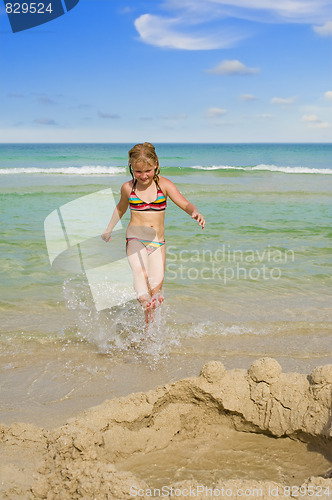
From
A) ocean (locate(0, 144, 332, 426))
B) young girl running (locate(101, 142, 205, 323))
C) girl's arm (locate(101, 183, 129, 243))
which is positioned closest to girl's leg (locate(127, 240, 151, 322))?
young girl running (locate(101, 142, 205, 323))

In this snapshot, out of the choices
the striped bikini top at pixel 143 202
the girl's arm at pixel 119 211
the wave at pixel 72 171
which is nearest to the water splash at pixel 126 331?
the girl's arm at pixel 119 211

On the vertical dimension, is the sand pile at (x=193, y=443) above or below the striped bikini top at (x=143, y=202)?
below

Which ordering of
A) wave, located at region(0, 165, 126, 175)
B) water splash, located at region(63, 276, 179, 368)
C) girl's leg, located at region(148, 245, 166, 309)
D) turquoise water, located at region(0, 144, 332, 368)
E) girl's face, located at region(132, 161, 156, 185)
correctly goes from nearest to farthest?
1. girl's face, located at region(132, 161, 156, 185)
2. water splash, located at region(63, 276, 179, 368)
3. girl's leg, located at region(148, 245, 166, 309)
4. turquoise water, located at region(0, 144, 332, 368)
5. wave, located at region(0, 165, 126, 175)

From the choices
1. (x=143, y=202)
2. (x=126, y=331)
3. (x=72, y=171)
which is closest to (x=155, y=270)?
(x=143, y=202)

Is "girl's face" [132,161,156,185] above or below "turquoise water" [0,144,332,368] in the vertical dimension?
above

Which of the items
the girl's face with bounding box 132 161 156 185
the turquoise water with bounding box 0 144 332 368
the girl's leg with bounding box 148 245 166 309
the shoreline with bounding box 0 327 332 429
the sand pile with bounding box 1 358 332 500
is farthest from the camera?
the turquoise water with bounding box 0 144 332 368

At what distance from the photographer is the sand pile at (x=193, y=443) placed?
219cm

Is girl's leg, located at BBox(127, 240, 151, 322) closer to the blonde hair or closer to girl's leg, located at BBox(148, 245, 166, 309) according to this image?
girl's leg, located at BBox(148, 245, 166, 309)

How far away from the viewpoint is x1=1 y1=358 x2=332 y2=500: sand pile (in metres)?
2.19

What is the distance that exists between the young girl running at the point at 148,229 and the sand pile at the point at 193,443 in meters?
1.59

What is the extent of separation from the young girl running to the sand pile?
159 cm

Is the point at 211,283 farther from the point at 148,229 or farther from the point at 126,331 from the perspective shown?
the point at 148,229

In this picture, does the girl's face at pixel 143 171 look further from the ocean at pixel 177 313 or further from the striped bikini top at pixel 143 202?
the ocean at pixel 177 313

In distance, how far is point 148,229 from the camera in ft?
14.4
